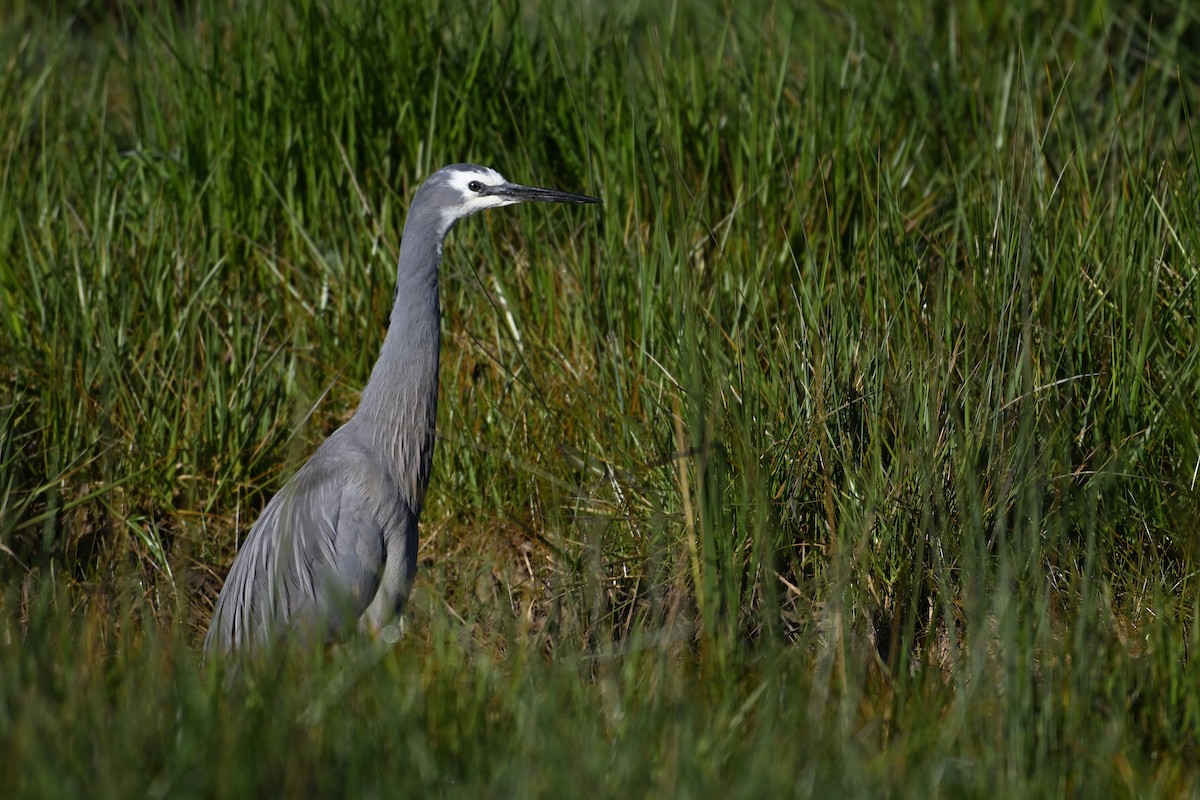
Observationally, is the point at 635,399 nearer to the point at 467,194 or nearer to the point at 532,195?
the point at 532,195

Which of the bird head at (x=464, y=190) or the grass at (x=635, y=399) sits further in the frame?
the bird head at (x=464, y=190)

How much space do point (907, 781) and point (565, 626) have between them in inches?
44.0

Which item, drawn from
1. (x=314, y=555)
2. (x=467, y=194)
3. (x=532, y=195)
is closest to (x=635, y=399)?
(x=532, y=195)

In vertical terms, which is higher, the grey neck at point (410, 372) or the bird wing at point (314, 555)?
the grey neck at point (410, 372)

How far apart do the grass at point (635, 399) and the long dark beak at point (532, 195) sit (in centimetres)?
24

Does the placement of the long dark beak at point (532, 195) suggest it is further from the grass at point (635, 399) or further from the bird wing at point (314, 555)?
the bird wing at point (314, 555)

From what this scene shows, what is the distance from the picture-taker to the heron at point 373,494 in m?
3.63

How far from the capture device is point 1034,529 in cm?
297

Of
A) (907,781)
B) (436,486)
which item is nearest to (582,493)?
(436,486)

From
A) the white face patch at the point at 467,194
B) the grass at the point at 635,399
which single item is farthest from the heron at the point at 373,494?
the grass at the point at 635,399

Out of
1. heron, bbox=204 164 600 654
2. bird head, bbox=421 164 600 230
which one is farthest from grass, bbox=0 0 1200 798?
bird head, bbox=421 164 600 230

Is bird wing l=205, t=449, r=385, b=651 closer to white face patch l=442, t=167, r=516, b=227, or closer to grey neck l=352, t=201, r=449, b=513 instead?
grey neck l=352, t=201, r=449, b=513

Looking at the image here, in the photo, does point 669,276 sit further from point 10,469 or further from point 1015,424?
point 10,469

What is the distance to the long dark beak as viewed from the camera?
372 centimetres
